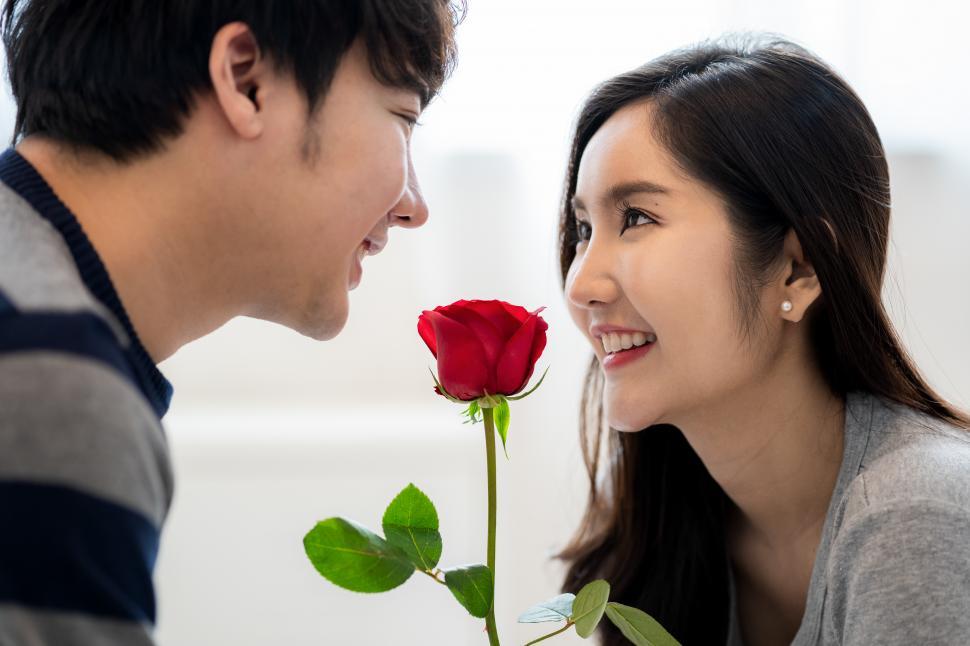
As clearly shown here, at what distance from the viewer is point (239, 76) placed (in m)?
0.84

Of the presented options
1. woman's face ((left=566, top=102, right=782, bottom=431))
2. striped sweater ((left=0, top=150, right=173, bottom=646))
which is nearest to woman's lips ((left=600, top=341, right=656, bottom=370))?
woman's face ((left=566, top=102, right=782, bottom=431))

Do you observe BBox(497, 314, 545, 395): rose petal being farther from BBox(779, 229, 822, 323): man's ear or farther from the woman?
BBox(779, 229, 822, 323): man's ear

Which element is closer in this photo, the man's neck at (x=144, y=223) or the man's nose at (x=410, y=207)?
the man's neck at (x=144, y=223)

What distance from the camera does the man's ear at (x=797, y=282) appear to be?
1.15 meters

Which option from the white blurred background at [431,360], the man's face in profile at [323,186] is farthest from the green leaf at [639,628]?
the white blurred background at [431,360]

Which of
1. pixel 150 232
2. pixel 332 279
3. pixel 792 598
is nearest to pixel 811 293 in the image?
pixel 792 598

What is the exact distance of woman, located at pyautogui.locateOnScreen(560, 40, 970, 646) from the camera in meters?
1.11

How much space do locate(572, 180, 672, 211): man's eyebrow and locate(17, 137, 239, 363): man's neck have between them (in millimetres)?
476

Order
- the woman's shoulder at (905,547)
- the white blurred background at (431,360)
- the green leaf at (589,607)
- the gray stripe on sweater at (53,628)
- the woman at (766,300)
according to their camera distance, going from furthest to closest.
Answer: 1. the white blurred background at (431,360)
2. the woman at (766,300)
3. the woman's shoulder at (905,547)
4. the green leaf at (589,607)
5. the gray stripe on sweater at (53,628)

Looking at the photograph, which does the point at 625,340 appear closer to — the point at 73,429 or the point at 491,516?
the point at 491,516

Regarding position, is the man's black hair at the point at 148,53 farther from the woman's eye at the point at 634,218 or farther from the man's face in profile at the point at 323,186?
the woman's eye at the point at 634,218

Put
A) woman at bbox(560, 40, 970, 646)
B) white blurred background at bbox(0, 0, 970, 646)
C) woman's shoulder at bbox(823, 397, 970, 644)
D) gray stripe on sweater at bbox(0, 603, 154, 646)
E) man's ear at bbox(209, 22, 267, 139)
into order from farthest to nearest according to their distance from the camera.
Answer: white blurred background at bbox(0, 0, 970, 646) < woman at bbox(560, 40, 970, 646) < woman's shoulder at bbox(823, 397, 970, 644) < man's ear at bbox(209, 22, 267, 139) < gray stripe on sweater at bbox(0, 603, 154, 646)

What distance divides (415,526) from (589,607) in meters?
0.14

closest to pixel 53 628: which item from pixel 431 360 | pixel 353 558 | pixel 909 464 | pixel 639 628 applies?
pixel 353 558
